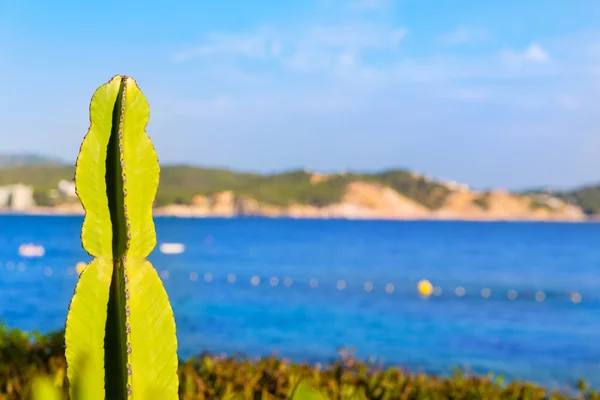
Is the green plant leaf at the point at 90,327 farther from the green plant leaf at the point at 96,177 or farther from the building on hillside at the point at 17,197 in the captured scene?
the building on hillside at the point at 17,197

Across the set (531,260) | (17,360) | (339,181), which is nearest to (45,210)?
(339,181)

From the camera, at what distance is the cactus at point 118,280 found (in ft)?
7.97

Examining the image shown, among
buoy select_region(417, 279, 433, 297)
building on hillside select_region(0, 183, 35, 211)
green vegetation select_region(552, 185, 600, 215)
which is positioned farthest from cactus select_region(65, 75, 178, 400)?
green vegetation select_region(552, 185, 600, 215)

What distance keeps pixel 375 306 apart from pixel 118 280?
34.3 metres

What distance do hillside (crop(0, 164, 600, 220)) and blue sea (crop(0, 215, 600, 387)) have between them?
94.2m

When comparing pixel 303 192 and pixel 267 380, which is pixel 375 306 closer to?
pixel 267 380

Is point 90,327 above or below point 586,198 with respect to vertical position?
below

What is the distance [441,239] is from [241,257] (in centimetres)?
5142

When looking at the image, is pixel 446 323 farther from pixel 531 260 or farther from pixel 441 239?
pixel 441 239

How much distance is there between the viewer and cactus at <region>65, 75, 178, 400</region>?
2430 mm

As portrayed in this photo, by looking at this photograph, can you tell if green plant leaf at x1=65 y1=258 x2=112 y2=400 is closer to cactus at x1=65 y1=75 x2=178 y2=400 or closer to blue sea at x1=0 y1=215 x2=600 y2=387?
cactus at x1=65 y1=75 x2=178 y2=400

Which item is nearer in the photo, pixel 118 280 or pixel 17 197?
pixel 118 280

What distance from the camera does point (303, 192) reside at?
176 meters

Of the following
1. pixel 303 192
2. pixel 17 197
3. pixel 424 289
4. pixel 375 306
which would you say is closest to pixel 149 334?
pixel 375 306
